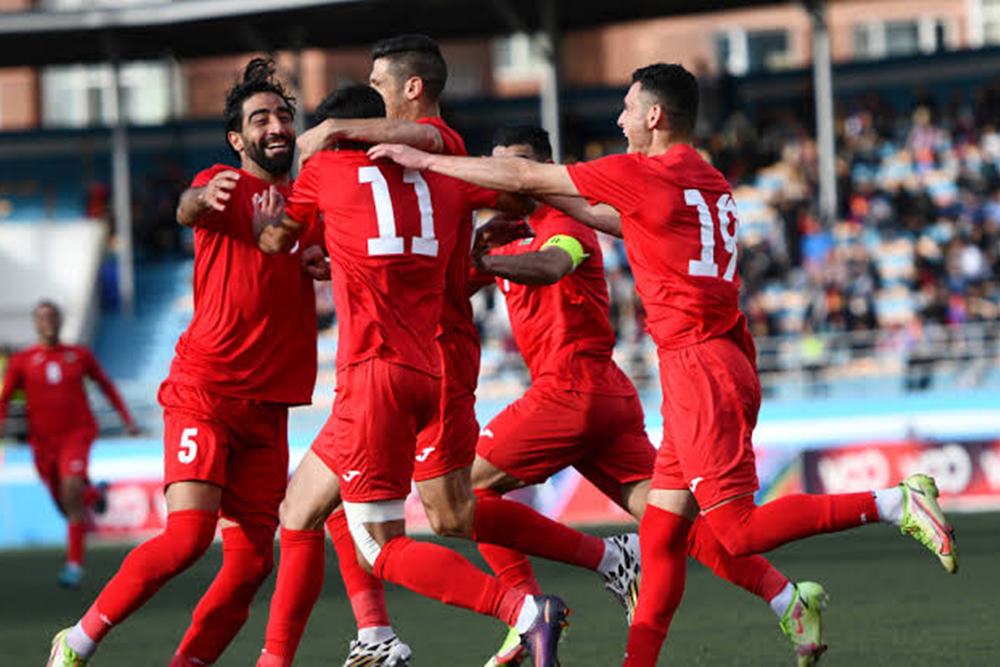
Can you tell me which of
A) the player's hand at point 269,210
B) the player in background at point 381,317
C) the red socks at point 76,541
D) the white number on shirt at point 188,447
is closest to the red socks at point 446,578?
the player in background at point 381,317

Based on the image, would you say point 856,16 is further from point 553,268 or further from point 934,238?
point 553,268

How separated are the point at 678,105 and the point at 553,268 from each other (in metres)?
1.02

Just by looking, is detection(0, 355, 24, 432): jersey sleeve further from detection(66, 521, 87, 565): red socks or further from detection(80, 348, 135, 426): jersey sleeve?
detection(66, 521, 87, 565): red socks

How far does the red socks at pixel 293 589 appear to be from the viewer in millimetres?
7719

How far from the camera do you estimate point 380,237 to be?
23.9ft

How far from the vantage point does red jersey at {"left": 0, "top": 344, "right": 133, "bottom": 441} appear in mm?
16016

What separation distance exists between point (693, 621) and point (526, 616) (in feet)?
13.4

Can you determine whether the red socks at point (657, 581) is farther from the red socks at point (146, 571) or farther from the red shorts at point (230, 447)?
the red socks at point (146, 571)

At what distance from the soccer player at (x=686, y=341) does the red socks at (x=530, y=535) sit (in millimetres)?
1147

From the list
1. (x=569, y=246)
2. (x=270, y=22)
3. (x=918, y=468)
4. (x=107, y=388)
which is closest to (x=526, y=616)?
(x=569, y=246)

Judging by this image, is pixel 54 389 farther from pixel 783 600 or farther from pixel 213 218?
pixel 783 600

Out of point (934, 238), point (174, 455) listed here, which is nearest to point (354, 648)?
point (174, 455)

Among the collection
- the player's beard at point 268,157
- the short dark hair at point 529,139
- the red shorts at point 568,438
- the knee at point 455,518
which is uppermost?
the short dark hair at point 529,139

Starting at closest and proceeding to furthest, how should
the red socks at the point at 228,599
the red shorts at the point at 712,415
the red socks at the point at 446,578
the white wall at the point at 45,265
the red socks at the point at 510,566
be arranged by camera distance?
1. the red socks at the point at 446,578
2. the red shorts at the point at 712,415
3. the red socks at the point at 228,599
4. the red socks at the point at 510,566
5. the white wall at the point at 45,265
